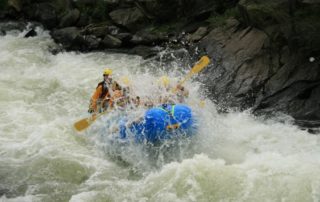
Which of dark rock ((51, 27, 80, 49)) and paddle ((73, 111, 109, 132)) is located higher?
dark rock ((51, 27, 80, 49))

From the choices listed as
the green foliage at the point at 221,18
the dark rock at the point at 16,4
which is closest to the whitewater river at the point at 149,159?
the green foliage at the point at 221,18

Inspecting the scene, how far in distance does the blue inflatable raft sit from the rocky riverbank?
211 centimetres

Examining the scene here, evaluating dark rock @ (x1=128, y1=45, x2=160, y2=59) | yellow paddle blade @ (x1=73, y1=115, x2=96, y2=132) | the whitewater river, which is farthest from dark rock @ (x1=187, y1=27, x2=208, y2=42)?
yellow paddle blade @ (x1=73, y1=115, x2=96, y2=132)

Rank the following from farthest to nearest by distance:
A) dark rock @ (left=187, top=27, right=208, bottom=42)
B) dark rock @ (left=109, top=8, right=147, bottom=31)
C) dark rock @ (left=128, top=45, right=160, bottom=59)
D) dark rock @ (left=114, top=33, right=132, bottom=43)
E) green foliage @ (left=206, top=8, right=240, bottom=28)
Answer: dark rock @ (left=109, top=8, right=147, bottom=31) < dark rock @ (left=114, top=33, right=132, bottom=43) < dark rock @ (left=128, top=45, right=160, bottom=59) < dark rock @ (left=187, top=27, right=208, bottom=42) < green foliage @ (left=206, top=8, right=240, bottom=28)

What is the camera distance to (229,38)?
10695 mm

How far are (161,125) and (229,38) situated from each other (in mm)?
4339

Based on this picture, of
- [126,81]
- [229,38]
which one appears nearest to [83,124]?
[126,81]

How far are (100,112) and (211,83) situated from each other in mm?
2779

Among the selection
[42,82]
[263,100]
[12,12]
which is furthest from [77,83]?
[12,12]

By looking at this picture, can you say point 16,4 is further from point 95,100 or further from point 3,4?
point 95,100

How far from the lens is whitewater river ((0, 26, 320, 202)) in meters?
6.29

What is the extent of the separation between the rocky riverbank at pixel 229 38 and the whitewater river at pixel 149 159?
50 centimetres

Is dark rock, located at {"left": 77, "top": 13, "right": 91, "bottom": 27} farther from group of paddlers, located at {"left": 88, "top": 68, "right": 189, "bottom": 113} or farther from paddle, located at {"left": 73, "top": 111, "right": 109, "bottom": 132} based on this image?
paddle, located at {"left": 73, "top": 111, "right": 109, "bottom": 132}

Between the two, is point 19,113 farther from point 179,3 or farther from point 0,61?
point 179,3
